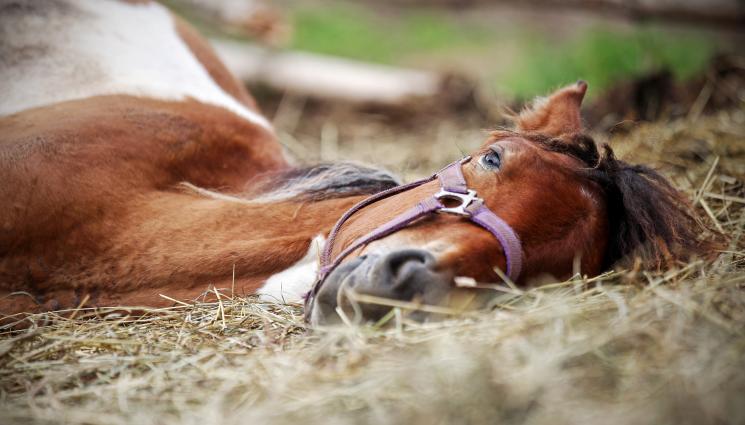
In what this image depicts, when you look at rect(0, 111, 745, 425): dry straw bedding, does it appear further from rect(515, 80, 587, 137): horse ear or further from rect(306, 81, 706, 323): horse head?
rect(515, 80, 587, 137): horse ear

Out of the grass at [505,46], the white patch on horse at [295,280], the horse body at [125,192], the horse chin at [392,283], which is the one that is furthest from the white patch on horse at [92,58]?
the grass at [505,46]

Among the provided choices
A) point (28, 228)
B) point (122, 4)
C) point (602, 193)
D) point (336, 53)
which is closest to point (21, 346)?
point (28, 228)

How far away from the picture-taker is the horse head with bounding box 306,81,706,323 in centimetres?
175

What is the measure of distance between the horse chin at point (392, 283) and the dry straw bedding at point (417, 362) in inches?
2.1

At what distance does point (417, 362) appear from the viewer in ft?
4.97

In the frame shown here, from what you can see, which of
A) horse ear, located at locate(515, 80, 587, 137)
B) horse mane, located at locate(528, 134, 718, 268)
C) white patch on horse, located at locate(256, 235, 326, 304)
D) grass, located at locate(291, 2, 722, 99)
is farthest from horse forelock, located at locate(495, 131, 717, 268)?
grass, located at locate(291, 2, 722, 99)

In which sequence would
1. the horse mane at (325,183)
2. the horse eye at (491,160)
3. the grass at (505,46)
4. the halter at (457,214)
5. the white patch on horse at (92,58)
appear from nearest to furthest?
the halter at (457,214), the horse eye at (491,160), the horse mane at (325,183), the white patch on horse at (92,58), the grass at (505,46)

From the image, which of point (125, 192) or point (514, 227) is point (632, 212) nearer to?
point (514, 227)

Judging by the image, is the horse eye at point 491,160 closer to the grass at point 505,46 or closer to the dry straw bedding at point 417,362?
the dry straw bedding at point 417,362

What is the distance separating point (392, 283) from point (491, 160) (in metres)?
0.58

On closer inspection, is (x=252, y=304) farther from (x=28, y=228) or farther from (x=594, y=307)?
(x=594, y=307)

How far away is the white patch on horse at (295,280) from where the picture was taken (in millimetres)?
2258

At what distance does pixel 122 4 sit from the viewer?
3473mm

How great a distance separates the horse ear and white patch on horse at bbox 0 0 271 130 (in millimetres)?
1338
